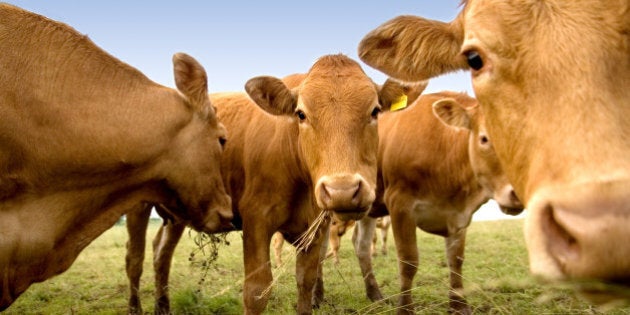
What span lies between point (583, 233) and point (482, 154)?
450cm

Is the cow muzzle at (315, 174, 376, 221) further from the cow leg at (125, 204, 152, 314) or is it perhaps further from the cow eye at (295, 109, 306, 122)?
the cow leg at (125, 204, 152, 314)

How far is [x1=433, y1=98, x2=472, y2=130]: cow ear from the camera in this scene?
6.29m

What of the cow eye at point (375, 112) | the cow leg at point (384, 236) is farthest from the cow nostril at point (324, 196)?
the cow leg at point (384, 236)

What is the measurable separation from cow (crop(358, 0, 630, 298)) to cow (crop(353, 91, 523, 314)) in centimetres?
352

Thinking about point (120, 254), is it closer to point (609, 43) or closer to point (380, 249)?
point (380, 249)

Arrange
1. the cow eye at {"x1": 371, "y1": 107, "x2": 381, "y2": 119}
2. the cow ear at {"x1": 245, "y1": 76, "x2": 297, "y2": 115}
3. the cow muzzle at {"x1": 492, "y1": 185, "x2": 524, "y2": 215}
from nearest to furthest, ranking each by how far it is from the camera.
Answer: the cow eye at {"x1": 371, "y1": 107, "x2": 381, "y2": 119}, the cow ear at {"x1": 245, "y1": 76, "x2": 297, "y2": 115}, the cow muzzle at {"x1": 492, "y1": 185, "x2": 524, "y2": 215}

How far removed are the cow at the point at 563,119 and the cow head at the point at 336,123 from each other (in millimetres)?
1729

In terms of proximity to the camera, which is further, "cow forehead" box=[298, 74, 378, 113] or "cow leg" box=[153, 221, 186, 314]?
"cow leg" box=[153, 221, 186, 314]

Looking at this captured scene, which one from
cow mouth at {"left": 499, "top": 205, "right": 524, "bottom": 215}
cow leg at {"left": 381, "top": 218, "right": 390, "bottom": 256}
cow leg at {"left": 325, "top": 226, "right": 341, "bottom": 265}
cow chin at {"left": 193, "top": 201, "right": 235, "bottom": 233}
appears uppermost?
cow chin at {"left": 193, "top": 201, "right": 235, "bottom": 233}

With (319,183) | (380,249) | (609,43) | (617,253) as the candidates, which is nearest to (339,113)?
(319,183)

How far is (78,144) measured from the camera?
13.8 ft

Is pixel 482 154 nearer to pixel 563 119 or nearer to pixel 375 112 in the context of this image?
pixel 375 112

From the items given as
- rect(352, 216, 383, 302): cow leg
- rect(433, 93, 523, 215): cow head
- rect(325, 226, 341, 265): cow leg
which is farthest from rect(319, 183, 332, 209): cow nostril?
rect(325, 226, 341, 265): cow leg

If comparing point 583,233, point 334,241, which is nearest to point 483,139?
point 583,233
